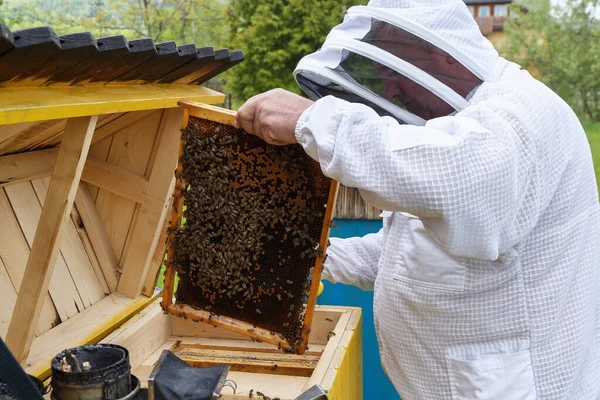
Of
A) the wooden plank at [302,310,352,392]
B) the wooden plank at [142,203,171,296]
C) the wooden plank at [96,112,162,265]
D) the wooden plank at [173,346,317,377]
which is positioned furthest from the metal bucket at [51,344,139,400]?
the wooden plank at [96,112,162,265]

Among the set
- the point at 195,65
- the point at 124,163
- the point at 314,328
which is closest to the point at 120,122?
the point at 124,163

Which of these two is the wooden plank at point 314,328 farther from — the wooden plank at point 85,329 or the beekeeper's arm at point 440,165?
the beekeeper's arm at point 440,165

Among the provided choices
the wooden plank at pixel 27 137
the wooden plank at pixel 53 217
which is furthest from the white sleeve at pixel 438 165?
the wooden plank at pixel 27 137

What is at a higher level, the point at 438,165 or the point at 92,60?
the point at 92,60

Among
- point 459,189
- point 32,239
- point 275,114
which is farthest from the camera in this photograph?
point 32,239

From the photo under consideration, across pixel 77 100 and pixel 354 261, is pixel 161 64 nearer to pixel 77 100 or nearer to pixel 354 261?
pixel 77 100

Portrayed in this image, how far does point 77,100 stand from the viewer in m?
2.25

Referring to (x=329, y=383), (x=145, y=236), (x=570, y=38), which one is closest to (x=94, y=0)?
(x=570, y=38)

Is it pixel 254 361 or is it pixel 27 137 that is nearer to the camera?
pixel 27 137

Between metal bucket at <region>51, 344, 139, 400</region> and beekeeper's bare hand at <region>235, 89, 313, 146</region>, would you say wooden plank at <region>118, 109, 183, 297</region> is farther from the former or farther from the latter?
metal bucket at <region>51, 344, 139, 400</region>

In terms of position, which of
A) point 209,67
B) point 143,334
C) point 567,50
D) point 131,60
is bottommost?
point 567,50

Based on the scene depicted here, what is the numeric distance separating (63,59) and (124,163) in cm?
140

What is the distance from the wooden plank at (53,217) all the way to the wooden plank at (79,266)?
0.80m

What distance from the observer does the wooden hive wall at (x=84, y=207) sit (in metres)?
2.96
